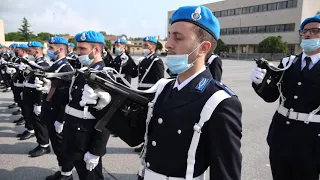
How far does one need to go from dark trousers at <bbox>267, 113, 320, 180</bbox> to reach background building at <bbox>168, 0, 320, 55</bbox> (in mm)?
48588

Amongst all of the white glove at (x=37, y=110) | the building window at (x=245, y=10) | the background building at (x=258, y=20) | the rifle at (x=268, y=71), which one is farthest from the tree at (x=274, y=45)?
the rifle at (x=268, y=71)

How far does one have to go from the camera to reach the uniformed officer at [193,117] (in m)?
1.45

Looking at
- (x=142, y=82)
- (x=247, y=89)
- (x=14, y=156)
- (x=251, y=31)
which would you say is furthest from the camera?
(x=251, y=31)

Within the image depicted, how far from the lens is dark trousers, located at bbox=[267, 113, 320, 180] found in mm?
2627

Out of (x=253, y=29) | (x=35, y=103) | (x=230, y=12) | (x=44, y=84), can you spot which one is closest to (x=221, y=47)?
(x=253, y=29)

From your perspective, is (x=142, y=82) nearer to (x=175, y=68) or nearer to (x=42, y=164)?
(x=42, y=164)

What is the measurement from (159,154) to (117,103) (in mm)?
489

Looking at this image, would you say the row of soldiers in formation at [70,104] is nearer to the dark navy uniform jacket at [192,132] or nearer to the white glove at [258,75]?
the dark navy uniform jacket at [192,132]

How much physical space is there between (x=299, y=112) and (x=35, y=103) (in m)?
4.94

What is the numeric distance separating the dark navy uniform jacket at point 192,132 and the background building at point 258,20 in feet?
165

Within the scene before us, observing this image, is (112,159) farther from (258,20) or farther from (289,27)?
(258,20)

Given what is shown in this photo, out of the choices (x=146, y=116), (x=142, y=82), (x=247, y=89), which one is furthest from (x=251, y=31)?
(x=146, y=116)

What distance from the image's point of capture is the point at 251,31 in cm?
5725

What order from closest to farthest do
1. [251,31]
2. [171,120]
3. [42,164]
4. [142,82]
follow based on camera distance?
[171,120] < [42,164] < [142,82] < [251,31]
